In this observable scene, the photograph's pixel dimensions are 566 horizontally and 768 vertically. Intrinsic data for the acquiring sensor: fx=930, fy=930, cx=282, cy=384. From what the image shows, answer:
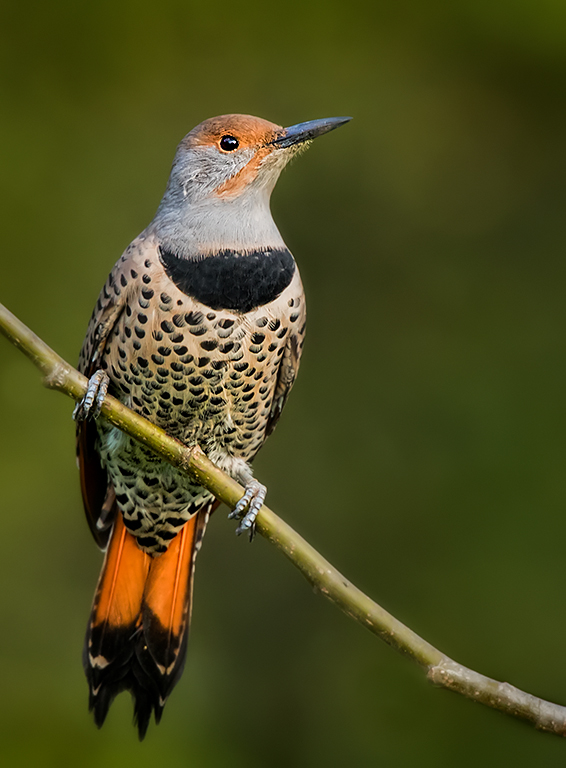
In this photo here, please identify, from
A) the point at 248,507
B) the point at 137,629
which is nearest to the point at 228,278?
the point at 248,507

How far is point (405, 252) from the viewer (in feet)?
12.1

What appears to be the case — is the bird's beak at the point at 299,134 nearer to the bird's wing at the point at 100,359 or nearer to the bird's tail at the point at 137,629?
the bird's wing at the point at 100,359

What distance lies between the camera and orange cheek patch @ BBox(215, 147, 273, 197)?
2275mm

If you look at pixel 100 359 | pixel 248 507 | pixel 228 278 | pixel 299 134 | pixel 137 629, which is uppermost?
pixel 299 134

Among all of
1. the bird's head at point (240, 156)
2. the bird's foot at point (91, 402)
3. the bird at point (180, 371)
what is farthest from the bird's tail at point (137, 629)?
the bird's head at point (240, 156)

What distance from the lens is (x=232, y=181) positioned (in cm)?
228

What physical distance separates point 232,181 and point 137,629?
1213 millimetres

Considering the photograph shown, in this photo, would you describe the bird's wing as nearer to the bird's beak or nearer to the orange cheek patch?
the orange cheek patch

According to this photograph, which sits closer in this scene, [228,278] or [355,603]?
[355,603]

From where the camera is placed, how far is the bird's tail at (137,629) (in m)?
2.47

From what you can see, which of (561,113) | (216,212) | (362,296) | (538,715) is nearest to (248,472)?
(216,212)

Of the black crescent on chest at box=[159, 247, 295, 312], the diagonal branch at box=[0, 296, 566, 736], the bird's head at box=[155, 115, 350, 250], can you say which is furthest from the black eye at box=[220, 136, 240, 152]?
the diagonal branch at box=[0, 296, 566, 736]

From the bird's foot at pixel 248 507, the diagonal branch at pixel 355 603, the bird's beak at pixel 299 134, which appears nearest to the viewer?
the diagonal branch at pixel 355 603

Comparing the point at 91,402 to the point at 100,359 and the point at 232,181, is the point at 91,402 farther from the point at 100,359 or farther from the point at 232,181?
the point at 232,181
